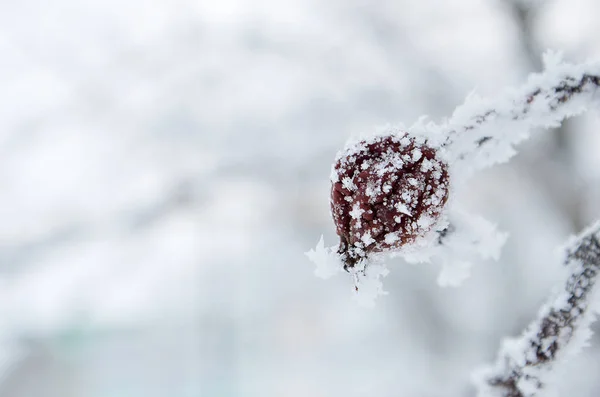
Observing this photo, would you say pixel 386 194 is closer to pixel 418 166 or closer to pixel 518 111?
pixel 418 166

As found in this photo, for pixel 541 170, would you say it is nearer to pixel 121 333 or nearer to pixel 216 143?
pixel 216 143

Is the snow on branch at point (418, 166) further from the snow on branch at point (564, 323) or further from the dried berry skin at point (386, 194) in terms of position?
the snow on branch at point (564, 323)

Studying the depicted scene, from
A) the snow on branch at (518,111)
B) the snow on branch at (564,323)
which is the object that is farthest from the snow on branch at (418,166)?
the snow on branch at (564,323)

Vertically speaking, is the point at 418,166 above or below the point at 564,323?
above

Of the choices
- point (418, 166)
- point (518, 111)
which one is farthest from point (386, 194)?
point (518, 111)

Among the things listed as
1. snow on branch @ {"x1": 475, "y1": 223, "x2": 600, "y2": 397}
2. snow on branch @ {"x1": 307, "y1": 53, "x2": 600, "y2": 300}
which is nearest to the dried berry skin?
snow on branch @ {"x1": 307, "y1": 53, "x2": 600, "y2": 300}

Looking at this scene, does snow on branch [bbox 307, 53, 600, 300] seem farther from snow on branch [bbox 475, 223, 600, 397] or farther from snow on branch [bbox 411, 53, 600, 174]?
snow on branch [bbox 475, 223, 600, 397]
